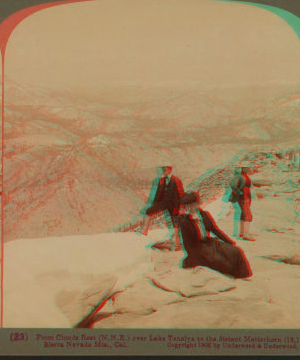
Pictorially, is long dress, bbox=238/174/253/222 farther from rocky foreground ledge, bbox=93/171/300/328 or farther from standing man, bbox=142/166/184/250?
standing man, bbox=142/166/184/250

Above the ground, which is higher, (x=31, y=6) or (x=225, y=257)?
(x=31, y=6)

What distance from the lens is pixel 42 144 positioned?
4242 mm

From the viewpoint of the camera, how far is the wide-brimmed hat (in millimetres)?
4219

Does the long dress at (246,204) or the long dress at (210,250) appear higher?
the long dress at (246,204)

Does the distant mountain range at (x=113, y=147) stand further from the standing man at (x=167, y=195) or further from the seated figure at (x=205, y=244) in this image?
the seated figure at (x=205, y=244)

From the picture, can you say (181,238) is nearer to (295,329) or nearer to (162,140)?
(162,140)

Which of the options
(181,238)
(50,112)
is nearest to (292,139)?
(181,238)

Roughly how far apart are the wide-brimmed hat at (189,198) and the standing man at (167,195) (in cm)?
4

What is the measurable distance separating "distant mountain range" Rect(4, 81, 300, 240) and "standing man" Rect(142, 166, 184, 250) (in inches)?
3.3

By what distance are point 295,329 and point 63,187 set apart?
9.01ft

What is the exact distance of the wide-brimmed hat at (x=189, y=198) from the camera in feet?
13.8
